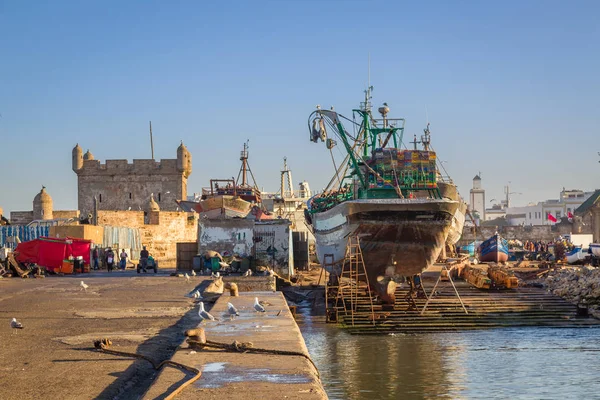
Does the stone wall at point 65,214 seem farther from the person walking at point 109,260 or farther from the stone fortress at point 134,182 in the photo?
the person walking at point 109,260

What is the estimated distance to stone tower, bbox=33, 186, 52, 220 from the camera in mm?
46438

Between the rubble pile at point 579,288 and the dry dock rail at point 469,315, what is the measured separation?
727 millimetres

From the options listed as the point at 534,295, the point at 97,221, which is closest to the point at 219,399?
the point at 534,295

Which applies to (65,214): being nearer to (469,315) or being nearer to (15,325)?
(469,315)

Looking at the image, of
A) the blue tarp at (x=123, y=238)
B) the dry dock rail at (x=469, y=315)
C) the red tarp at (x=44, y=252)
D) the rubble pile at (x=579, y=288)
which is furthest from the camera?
the blue tarp at (x=123, y=238)

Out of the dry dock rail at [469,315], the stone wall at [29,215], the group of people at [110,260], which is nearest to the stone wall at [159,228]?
the group of people at [110,260]

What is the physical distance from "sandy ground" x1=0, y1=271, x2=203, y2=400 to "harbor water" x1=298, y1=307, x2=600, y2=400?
3.59 metres

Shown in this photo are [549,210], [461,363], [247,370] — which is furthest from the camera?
[549,210]

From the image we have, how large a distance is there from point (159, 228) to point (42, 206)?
9394 millimetres

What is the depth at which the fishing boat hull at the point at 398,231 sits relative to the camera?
24.5 m

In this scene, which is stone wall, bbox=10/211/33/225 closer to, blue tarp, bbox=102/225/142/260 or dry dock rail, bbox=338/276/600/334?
blue tarp, bbox=102/225/142/260

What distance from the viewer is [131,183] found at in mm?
59938

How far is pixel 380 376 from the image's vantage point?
1473 cm

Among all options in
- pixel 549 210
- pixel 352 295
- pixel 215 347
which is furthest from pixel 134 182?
pixel 549 210
